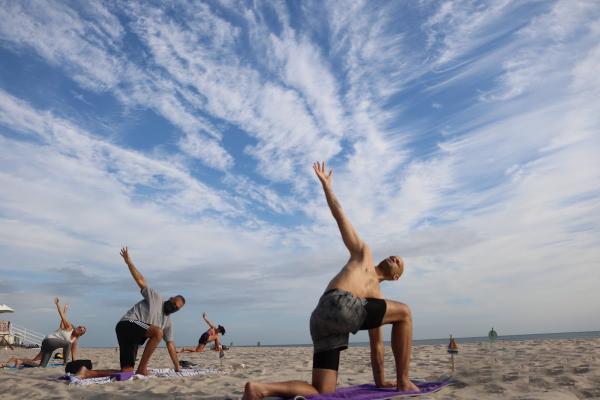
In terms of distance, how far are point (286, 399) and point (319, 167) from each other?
2.00 meters

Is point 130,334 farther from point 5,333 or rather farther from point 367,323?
point 5,333

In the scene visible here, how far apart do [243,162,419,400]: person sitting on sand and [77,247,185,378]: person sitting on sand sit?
12.9 feet

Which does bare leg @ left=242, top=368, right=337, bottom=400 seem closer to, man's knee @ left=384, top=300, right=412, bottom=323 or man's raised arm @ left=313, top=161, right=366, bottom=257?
man's knee @ left=384, top=300, right=412, bottom=323

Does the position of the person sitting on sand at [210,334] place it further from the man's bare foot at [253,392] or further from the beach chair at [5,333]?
the beach chair at [5,333]

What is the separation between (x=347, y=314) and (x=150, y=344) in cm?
457

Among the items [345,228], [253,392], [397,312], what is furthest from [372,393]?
[345,228]

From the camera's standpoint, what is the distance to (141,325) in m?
7.05

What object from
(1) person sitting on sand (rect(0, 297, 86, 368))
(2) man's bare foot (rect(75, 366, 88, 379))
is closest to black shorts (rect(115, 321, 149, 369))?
(2) man's bare foot (rect(75, 366, 88, 379))

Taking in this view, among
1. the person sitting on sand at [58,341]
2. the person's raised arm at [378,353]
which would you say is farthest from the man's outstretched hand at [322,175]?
the person sitting on sand at [58,341]

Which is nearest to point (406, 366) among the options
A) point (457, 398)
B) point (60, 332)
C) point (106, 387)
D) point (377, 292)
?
point (457, 398)

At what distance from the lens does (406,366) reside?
168 inches

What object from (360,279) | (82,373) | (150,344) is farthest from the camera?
(150,344)

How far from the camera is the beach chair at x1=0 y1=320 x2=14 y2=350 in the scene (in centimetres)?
2742

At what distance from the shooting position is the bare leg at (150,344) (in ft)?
23.3
